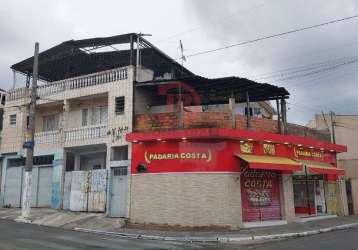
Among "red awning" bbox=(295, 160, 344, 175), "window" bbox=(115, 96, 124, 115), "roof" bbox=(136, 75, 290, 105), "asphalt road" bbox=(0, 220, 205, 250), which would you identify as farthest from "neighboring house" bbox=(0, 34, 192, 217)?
"red awning" bbox=(295, 160, 344, 175)

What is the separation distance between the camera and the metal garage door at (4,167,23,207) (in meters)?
26.3

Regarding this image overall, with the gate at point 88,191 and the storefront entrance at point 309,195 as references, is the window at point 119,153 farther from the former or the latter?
the storefront entrance at point 309,195

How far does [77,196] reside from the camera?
23.1m

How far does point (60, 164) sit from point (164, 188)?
786 cm

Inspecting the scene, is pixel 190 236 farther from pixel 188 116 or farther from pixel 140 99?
pixel 140 99

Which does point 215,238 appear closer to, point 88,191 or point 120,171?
point 120,171

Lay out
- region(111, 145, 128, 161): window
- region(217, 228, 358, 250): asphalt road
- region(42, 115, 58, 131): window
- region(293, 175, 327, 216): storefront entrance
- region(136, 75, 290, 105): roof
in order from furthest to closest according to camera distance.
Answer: region(42, 115, 58, 131): window < region(293, 175, 327, 216): storefront entrance < region(111, 145, 128, 161): window < region(136, 75, 290, 105): roof < region(217, 228, 358, 250): asphalt road

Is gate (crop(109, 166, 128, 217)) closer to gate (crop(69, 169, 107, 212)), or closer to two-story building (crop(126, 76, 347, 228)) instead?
gate (crop(69, 169, 107, 212))

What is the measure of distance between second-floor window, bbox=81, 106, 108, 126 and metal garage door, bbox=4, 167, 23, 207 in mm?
5710

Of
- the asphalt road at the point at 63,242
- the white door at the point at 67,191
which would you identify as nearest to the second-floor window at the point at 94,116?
the white door at the point at 67,191

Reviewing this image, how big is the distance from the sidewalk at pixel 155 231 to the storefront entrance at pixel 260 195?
988mm

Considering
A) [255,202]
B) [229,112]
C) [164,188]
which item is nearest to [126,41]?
[229,112]

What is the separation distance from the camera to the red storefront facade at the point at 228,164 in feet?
63.1

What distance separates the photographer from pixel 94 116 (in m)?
24.7
